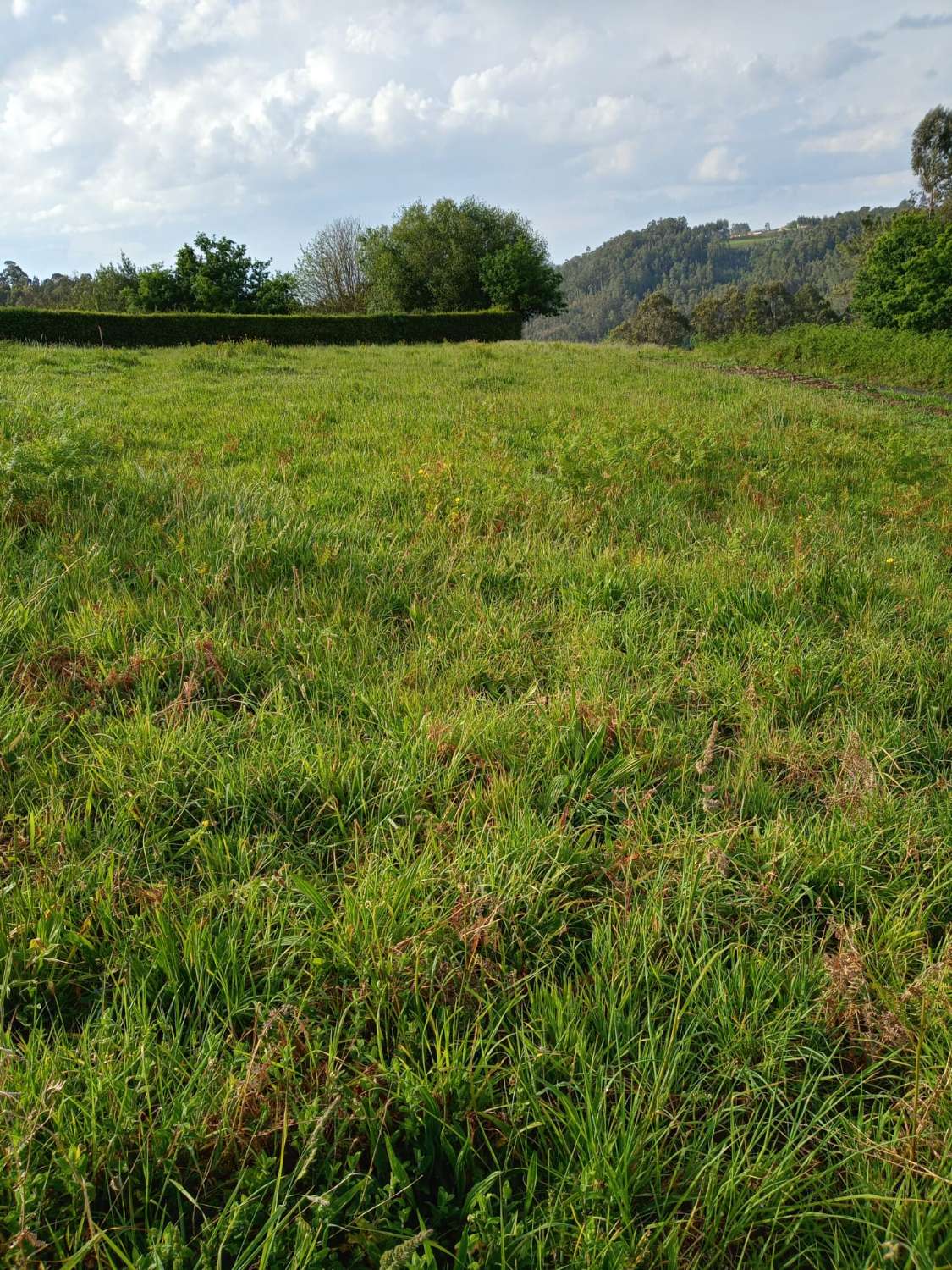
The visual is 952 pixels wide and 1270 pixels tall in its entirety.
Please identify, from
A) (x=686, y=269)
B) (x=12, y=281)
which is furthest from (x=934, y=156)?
(x=686, y=269)

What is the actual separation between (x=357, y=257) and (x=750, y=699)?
56.5 meters

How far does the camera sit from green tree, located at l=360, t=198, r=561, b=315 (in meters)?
43.5

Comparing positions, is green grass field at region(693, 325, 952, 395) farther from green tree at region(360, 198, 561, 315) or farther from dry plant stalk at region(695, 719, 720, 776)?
dry plant stalk at region(695, 719, 720, 776)

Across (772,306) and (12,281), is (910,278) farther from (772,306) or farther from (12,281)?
(12,281)

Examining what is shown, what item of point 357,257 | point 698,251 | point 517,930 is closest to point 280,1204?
point 517,930

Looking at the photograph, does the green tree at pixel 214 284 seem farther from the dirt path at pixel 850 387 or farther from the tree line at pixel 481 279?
the dirt path at pixel 850 387

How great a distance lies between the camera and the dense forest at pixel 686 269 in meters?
136

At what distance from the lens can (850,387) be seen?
20.7 meters

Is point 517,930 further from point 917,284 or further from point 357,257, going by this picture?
point 357,257

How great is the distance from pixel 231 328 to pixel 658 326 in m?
61.3

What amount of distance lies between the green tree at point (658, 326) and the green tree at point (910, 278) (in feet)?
155

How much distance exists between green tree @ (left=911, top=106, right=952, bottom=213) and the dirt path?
37175 mm

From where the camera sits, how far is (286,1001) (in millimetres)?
1460

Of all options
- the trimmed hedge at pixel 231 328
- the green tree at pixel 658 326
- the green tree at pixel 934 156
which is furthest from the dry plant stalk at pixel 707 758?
the green tree at pixel 658 326
